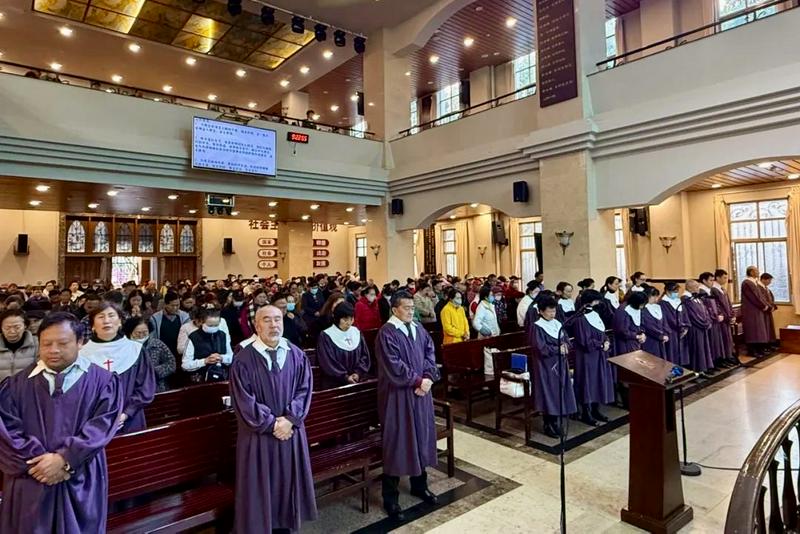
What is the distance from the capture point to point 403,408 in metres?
3.57

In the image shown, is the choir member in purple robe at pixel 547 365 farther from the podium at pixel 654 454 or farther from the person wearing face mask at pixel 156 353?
the person wearing face mask at pixel 156 353

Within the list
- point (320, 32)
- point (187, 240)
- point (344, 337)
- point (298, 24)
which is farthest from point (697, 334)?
point (187, 240)

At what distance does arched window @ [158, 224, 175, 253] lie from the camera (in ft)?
61.7

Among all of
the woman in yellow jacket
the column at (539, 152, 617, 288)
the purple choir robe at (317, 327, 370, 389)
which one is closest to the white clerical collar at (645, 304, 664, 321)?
the column at (539, 152, 617, 288)

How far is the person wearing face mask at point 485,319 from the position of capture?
21.9 ft

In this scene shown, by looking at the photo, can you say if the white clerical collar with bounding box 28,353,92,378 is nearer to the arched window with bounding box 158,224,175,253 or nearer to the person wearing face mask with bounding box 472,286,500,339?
the person wearing face mask with bounding box 472,286,500,339

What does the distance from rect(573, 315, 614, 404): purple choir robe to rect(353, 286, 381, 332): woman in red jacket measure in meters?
3.10

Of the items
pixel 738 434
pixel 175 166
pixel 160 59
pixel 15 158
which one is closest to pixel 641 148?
pixel 738 434

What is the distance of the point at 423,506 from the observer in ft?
11.8

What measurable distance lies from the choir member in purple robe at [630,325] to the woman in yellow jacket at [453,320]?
1.99 meters

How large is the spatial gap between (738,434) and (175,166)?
32.2ft

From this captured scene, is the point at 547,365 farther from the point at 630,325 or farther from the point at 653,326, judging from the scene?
the point at 653,326

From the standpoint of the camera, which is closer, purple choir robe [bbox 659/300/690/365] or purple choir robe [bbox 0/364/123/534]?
purple choir robe [bbox 0/364/123/534]

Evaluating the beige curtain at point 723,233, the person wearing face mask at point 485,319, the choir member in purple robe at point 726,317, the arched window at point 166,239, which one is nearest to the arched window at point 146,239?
the arched window at point 166,239
